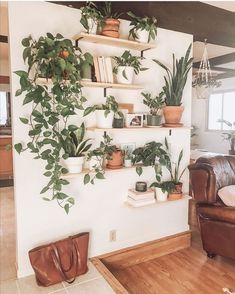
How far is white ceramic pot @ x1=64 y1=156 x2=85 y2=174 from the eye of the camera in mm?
1975

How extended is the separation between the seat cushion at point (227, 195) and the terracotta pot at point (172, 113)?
76 cm

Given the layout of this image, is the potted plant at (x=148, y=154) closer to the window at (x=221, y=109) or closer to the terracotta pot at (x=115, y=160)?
the terracotta pot at (x=115, y=160)

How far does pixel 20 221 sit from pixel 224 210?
5.62ft

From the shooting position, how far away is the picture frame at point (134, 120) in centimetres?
223

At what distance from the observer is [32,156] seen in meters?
1.99

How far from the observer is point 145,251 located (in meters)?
2.50

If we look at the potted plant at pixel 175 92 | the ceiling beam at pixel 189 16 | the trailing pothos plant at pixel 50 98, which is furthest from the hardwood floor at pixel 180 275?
the ceiling beam at pixel 189 16

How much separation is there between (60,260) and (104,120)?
1108 millimetres

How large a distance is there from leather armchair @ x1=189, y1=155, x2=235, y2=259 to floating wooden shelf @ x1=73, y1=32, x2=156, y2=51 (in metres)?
→ 1.23

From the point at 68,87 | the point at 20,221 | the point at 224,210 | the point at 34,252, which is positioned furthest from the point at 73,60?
the point at 224,210

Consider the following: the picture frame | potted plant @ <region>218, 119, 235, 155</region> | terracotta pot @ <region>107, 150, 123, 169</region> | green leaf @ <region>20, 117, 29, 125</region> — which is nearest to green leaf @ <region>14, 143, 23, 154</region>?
green leaf @ <region>20, 117, 29, 125</region>

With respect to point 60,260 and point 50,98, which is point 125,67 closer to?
point 50,98

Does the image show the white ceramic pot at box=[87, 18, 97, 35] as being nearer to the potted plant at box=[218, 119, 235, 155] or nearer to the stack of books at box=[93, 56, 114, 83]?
the stack of books at box=[93, 56, 114, 83]

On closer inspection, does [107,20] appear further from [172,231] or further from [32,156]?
[172,231]
